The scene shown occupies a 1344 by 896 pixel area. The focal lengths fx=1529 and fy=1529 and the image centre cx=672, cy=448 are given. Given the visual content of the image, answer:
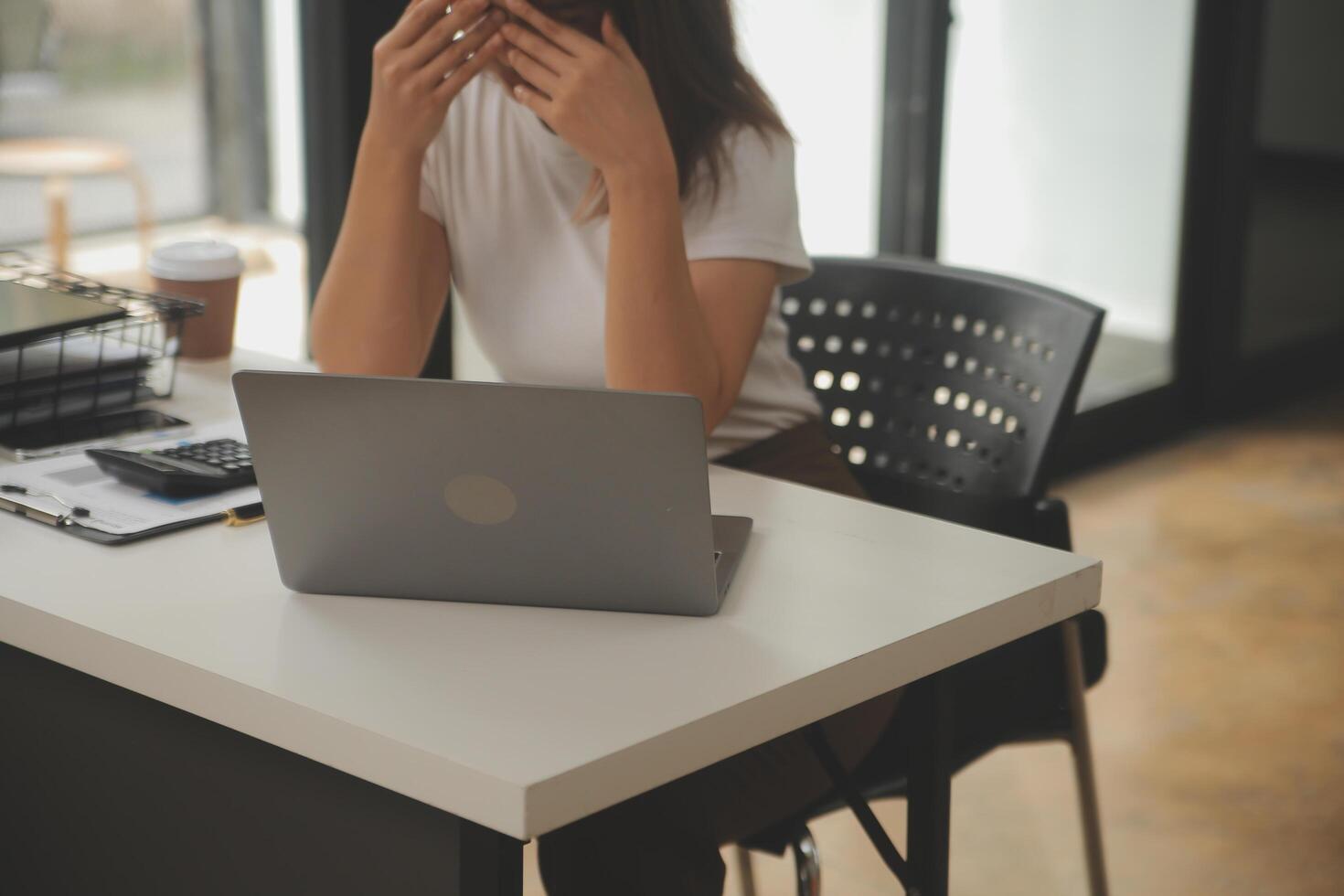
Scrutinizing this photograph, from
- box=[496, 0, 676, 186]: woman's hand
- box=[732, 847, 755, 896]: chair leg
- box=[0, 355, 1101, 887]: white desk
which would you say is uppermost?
box=[496, 0, 676, 186]: woman's hand

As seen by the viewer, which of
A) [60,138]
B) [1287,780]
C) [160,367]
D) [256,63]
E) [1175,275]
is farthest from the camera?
[1175,275]

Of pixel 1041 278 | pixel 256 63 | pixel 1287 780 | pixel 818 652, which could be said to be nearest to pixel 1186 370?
pixel 1041 278

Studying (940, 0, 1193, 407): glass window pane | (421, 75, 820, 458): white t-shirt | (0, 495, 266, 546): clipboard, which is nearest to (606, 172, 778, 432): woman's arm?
(421, 75, 820, 458): white t-shirt

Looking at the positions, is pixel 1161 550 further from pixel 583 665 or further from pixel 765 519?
pixel 583 665

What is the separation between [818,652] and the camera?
90 centimetres

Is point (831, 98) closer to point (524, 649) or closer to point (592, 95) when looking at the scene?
point (592, 95)

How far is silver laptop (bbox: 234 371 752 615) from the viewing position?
875 mm

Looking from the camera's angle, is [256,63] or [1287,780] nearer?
[256,63]

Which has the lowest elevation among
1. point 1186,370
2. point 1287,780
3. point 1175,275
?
point 1287,780

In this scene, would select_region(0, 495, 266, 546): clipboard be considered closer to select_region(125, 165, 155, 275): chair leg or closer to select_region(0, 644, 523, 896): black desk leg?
select_region(0, 644, 523, 896): black desk leg

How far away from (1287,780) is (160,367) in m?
1.66

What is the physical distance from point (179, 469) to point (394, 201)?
383 millimetres

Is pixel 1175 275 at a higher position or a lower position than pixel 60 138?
lower

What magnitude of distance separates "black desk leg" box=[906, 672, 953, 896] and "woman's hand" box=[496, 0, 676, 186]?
1.68 ft
